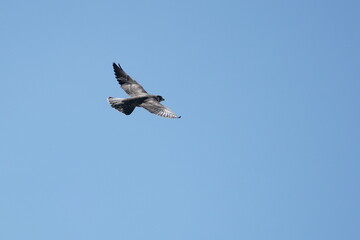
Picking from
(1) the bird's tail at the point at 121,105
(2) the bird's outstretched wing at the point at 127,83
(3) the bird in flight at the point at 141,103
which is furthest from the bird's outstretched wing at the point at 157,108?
(2) the bird's outstretched wing at the point at 127,83

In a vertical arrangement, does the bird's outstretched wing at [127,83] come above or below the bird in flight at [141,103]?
above

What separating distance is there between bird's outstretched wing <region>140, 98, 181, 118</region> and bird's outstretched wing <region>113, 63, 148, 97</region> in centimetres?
237

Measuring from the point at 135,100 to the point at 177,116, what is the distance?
3427 mm

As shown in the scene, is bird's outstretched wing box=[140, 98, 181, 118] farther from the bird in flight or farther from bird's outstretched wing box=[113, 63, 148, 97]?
bird's outstretched wing box=[113, 63, 148, 97]

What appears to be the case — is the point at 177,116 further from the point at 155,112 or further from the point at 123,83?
the point at 123,83

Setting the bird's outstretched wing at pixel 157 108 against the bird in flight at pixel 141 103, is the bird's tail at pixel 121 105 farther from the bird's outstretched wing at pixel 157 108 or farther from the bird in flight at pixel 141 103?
the bird's outstretched wing at pixel 157 108

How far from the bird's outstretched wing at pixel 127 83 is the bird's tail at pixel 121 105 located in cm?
225

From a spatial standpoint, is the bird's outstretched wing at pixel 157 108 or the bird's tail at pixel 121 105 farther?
the bird's tail at pixel 121 105

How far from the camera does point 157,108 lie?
35688 millimetres

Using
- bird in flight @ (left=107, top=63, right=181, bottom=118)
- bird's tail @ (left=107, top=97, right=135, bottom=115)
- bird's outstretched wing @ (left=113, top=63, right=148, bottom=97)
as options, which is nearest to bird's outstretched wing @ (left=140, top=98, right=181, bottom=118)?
bird in flight @ (left=107, top=63, right=181, bottom=118)

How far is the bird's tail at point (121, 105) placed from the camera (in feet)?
119

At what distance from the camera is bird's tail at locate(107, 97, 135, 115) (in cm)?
3638

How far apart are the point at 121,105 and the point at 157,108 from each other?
2335mm

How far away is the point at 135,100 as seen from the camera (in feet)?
119
